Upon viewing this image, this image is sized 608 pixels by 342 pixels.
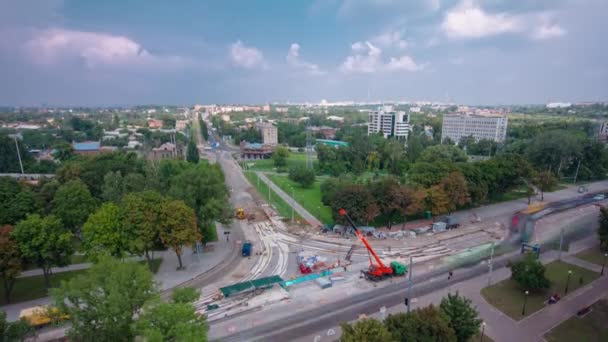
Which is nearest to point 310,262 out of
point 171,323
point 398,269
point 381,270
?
point 381,270

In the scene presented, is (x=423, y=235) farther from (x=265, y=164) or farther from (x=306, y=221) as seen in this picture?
(x=265, y=164)

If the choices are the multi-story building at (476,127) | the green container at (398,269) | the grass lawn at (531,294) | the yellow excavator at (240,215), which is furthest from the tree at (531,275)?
the multi-story building at (476,127)

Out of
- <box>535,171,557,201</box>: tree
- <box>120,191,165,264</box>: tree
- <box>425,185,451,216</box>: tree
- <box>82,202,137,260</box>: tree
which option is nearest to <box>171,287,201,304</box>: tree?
<box>120,191,165,264</box>: tree

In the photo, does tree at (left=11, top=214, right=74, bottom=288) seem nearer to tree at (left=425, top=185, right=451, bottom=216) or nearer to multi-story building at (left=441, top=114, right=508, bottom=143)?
tree at (left=425, top=185, right=451, bottom=216)

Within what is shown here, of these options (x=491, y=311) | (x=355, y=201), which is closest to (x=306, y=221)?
(x=355, y=201)

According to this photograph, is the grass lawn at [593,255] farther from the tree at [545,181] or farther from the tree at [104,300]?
the tree at [104,300]

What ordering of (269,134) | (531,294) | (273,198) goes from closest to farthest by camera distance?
(531,294), (273,198), (269,134)

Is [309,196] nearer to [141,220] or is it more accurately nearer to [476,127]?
[141,220]
